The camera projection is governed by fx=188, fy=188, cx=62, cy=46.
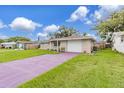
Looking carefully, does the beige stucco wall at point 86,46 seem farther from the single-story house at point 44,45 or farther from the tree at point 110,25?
the single-story house at point 44,45

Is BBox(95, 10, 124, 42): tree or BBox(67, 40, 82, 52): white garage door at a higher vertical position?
BBox(95, 10, 124, 42): tree

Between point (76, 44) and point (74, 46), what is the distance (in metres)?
0.34

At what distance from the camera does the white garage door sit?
779 inches

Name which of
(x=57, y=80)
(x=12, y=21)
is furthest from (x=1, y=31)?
(x=57, y=80)

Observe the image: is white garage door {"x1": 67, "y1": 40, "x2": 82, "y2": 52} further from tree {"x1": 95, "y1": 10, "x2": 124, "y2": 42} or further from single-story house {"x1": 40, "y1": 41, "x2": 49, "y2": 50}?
tree {"x1": 95, "y1": 10, "x2": 124, "y2": 42}

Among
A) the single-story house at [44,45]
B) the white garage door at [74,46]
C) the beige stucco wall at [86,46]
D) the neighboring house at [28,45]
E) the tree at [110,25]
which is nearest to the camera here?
the beige stucco wall at [86,46]

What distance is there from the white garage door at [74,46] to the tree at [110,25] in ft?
20.8

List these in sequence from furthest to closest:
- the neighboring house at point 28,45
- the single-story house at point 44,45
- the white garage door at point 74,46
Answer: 1. the neighboring house at point 28,45
2. the single-story house at point 44,45
3. the white garage door at point 74,46

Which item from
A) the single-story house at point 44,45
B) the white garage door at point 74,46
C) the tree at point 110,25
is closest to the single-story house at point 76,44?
the white garage door at point 74,46

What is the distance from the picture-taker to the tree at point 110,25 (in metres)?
22.9

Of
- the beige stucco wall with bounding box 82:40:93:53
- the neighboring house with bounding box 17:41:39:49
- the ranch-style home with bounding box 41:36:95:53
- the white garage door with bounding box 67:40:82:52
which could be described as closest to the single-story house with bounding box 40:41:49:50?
the neighboring house with bounding box 17:41:39:49

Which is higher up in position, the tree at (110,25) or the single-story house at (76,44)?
the tree at (110,25)

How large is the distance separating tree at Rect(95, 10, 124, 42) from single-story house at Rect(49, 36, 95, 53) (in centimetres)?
509
